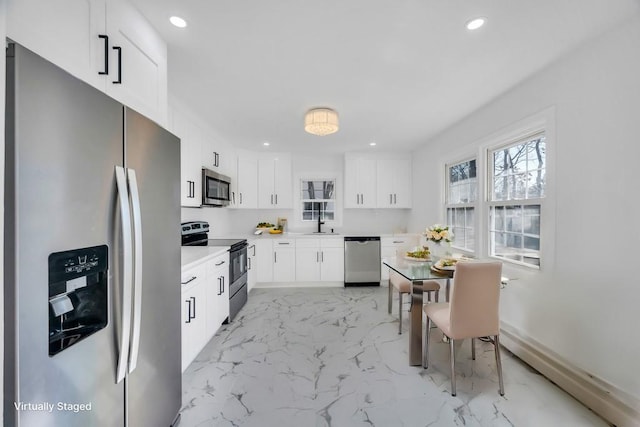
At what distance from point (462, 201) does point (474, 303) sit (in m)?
1.92

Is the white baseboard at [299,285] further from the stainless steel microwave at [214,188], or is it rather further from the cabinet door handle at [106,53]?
the cabinet door handle at [106,53]

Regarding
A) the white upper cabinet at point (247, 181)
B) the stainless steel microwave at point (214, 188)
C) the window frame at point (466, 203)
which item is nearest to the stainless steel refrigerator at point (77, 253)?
the stainless steel microwave at point (214, 188)

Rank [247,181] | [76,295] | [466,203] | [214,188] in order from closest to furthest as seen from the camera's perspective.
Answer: [76,295]
[466,203]
[214,188]
[247,181]

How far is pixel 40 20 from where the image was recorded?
2.93ft

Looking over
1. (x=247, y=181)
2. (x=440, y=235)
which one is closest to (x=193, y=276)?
(x=440, y=235)

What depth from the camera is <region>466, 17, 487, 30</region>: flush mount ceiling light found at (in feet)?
4.96

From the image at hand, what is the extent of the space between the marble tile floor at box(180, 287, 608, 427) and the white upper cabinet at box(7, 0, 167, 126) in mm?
1950

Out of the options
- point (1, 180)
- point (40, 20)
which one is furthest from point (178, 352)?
point (40, 20)

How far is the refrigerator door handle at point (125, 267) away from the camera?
3.19 ft

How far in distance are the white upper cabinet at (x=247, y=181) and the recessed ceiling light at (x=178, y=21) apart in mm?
3039

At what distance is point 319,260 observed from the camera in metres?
4.48

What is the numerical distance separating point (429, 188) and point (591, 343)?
108 inches

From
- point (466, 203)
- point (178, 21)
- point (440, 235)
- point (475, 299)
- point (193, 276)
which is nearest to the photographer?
point (178, 21)

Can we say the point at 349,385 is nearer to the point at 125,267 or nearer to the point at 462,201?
the point at 125,267
